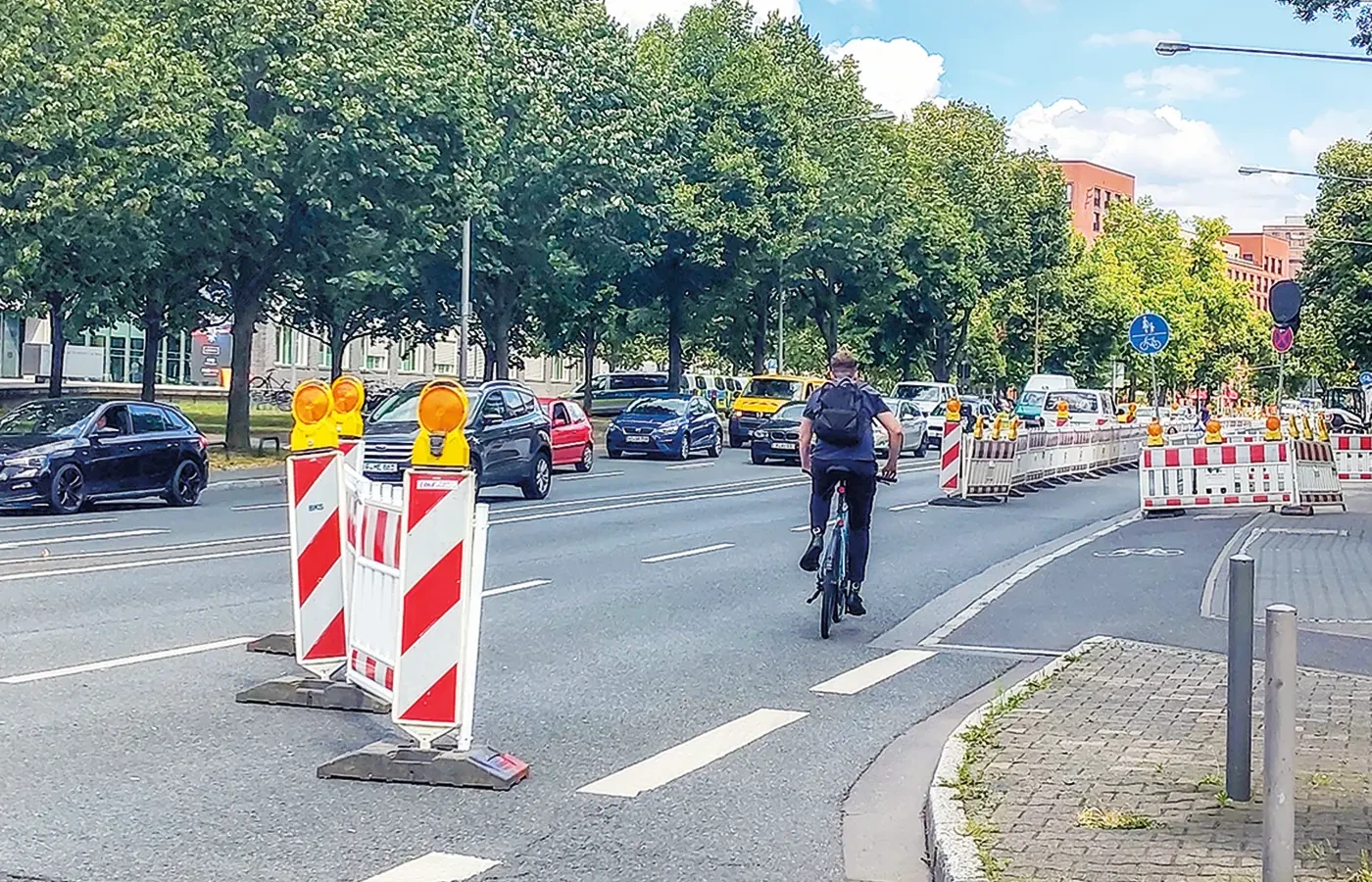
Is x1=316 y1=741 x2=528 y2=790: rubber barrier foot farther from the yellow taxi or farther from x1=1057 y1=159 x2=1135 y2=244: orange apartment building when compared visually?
x1=1057 y1=159 x2=1135 y2=244: orange apartment building

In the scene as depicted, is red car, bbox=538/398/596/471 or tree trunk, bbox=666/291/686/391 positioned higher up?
tree trunk, bbox=666/291/686/391

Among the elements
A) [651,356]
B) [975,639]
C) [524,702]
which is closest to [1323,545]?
[975,639]

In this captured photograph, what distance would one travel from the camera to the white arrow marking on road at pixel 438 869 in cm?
576

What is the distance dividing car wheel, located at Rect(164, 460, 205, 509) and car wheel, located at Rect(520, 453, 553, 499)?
15.4 ft

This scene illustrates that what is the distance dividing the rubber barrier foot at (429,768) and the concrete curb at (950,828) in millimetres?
1701

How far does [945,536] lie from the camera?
20.8 m

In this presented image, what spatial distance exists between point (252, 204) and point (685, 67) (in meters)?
24.4

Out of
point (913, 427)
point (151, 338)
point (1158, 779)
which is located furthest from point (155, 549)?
point (913, 427)

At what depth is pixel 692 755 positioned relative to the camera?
7.90 metres

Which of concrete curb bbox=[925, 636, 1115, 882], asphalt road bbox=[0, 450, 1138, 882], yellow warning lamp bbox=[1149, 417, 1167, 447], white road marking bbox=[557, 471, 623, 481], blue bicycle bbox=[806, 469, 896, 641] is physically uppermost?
yellow warning lamp bbox=[1149, 417, 1167, 447]

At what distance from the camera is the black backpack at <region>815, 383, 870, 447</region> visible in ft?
38.8

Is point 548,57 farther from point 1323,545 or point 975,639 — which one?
point 975,639

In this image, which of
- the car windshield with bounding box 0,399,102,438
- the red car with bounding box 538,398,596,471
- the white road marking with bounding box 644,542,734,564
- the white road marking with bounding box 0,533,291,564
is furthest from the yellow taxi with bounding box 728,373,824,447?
the white road marking with bounding box 0,533,291,564

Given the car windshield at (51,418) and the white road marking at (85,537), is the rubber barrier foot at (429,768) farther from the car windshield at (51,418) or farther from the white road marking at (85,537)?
the car windshield at (51,418)
